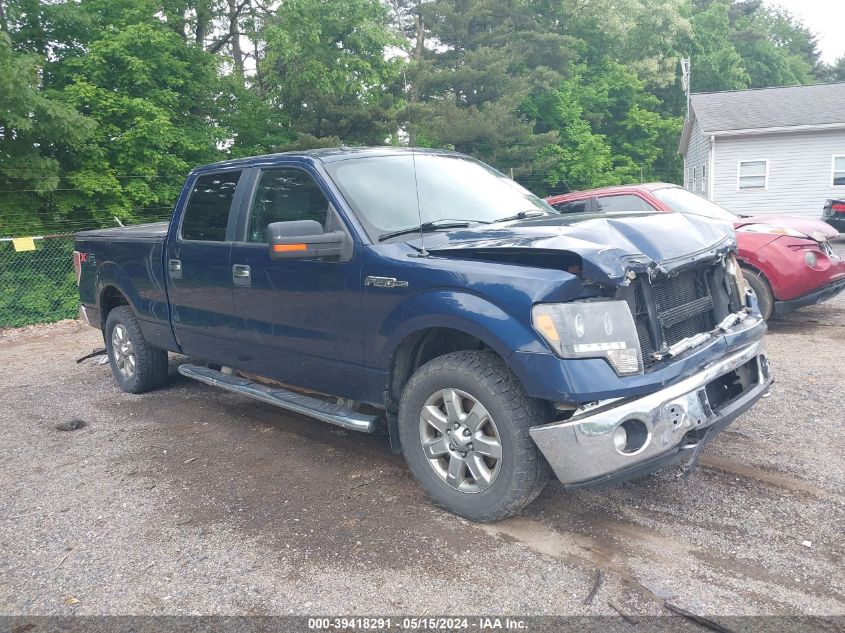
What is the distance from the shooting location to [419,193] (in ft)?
14.7

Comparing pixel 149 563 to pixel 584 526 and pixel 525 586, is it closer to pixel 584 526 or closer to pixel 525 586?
pixel 525 586

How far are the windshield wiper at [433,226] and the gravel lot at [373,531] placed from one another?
147 cm

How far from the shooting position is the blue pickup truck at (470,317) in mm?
3195

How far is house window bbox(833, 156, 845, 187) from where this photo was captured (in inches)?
899

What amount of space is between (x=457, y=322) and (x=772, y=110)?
24959 mm

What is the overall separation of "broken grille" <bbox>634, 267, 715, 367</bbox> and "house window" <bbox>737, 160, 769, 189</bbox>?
22859mm

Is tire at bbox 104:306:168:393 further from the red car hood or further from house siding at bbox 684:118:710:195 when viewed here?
house siding at bbox 684:118:710:195

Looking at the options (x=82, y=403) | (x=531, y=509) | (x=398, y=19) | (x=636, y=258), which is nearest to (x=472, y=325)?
(x=636, y=258)

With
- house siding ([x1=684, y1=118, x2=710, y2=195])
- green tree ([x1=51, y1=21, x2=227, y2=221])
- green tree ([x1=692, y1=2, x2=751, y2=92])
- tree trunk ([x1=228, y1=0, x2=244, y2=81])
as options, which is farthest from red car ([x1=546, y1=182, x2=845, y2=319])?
green tree ([x1=692, y1=2, x2=751, y2=92])

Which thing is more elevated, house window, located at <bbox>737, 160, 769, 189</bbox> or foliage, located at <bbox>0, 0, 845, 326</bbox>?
foliage, located at <bbox>0, 0, 845, 326</bbox>

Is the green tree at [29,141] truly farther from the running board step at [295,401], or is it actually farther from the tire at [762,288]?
the tire at [762,288]

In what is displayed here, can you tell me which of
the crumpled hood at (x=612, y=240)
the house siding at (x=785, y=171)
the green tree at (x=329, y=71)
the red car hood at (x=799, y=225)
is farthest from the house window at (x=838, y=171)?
the crumpled hood at (x=612, y=240)

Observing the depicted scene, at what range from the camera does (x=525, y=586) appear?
307 centimetres

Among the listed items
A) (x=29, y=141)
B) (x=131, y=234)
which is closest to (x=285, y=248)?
(x=131, y=234)
